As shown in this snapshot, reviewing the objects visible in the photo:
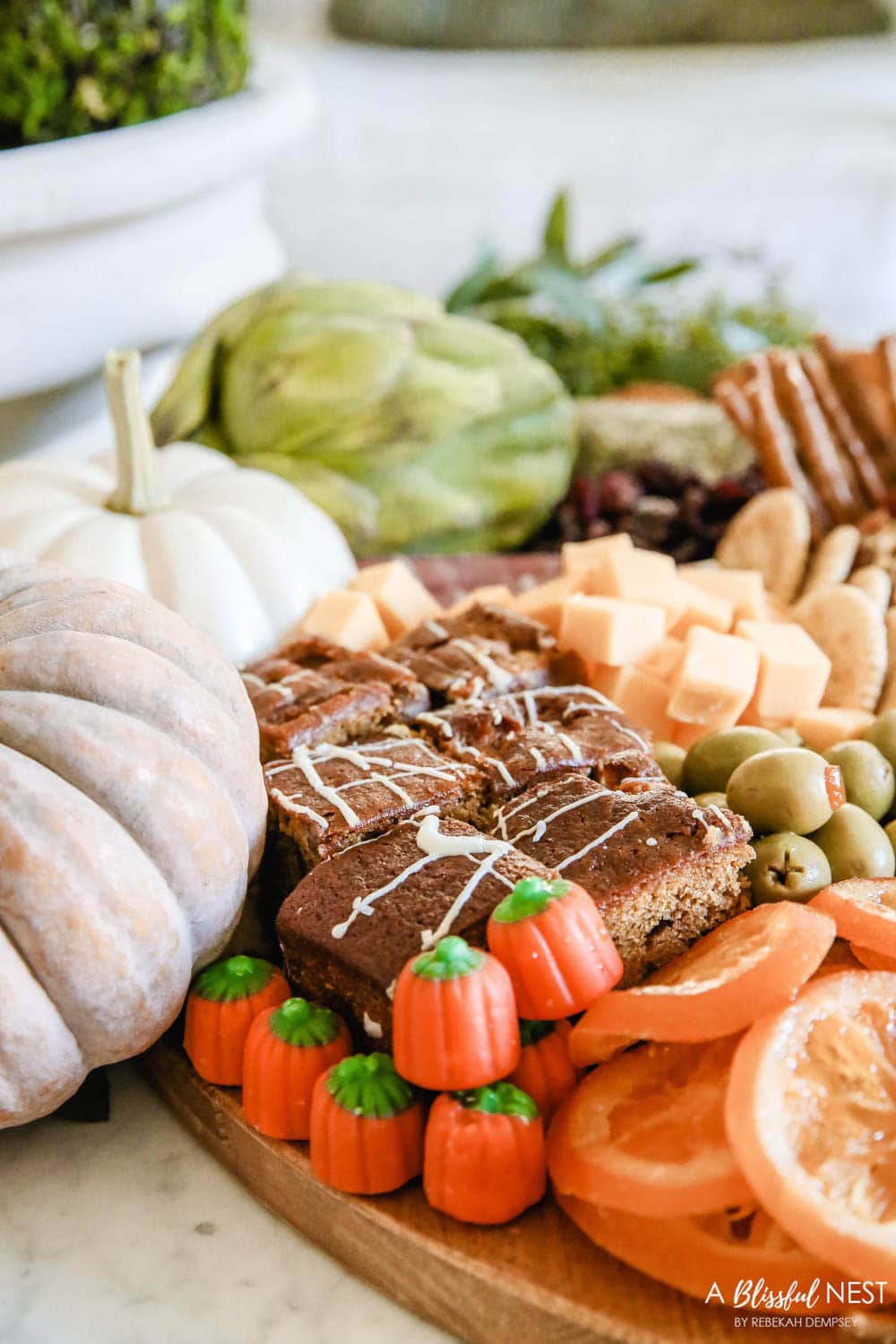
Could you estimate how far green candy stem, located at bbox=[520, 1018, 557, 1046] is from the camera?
1131 millimetres

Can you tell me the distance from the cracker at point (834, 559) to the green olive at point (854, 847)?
66cm

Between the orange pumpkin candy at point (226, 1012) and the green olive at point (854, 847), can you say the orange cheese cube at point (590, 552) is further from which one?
the orange pumpkin candy at point (226, 1012)

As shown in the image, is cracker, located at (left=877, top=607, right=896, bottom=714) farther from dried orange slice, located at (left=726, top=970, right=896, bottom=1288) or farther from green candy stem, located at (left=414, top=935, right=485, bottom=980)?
green candy stem, located at (left=414, top=935, right=485, bottom=980)

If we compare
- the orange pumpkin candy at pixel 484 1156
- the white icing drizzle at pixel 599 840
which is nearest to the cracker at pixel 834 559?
the white icing drizzle at pixel 599 840

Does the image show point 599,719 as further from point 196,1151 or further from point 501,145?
point 501,145

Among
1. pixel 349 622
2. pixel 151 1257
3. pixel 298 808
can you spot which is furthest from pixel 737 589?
pixel 151 1257

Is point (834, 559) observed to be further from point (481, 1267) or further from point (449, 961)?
point (481, 1267)

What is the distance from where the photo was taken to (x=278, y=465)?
2375mm

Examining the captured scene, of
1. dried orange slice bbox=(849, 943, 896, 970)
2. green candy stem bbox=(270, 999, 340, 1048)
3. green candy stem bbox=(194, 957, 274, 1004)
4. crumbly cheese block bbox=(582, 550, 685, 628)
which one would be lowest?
green candy stem bbox=(194, 957, 274, 1004)

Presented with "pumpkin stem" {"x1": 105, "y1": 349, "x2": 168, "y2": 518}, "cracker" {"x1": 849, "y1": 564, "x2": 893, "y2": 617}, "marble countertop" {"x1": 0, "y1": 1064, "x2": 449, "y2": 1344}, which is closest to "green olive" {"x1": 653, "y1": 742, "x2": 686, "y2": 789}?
"cracker" {"x1": 849, "y1": 564, "x2": 893, "y2": 617}

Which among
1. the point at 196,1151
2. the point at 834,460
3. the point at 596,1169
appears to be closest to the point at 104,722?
the point at 196,1151

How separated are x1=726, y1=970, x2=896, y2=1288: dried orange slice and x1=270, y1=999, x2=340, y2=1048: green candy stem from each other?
0.37 metres

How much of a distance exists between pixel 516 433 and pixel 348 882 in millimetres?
1429

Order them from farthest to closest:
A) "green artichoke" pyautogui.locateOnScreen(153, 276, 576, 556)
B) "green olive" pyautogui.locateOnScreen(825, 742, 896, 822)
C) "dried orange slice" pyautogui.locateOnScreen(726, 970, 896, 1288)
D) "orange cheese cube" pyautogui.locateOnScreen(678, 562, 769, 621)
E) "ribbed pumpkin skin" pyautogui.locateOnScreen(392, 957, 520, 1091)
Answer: "green artichoke" pyautogui.locateOnScreen(153, 276, 576, 556) < "orange cheese cube" pyautogui.locateOnScreen(678, 562, 769, 621) < "green olive" pyautogui.locateOnScreen(825, 742, 896, 822) < "ribbed pumpkin skin" pyautogui.locateOnScreen(392, 957, 520, 1091) < "dried orange slice" pyautogui.locateOnScreen(726, 970, 896, 1288)
